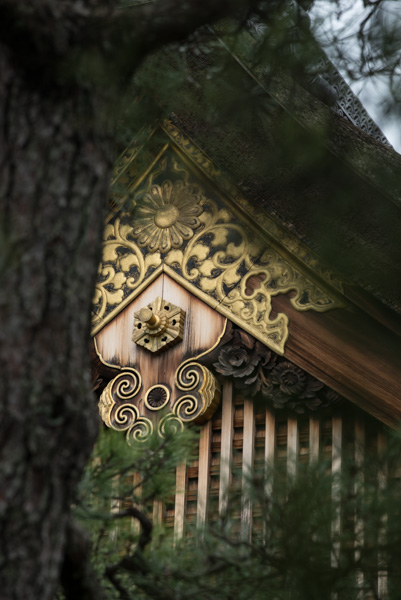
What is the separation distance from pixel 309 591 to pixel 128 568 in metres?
0.34

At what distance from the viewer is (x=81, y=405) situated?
4.60 feet

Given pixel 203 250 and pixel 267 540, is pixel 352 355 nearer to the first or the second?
pixel 203 250

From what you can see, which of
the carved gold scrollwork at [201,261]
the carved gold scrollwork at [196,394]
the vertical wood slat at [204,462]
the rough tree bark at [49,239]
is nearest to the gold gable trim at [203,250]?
the carved gold scrollwork at [201,261]

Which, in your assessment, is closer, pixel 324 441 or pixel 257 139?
pixel 324 441

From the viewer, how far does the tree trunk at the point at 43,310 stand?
4.43ft

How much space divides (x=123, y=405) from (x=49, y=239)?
1.66 meters

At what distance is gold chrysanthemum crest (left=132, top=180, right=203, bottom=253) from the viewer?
10.5ft

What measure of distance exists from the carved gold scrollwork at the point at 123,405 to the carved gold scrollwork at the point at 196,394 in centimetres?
12

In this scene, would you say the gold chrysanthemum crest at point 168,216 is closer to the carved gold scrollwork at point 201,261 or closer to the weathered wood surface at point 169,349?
the carved gold scrollwork at point 201,261

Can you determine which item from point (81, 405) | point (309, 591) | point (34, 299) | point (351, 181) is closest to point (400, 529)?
point (309, 591)

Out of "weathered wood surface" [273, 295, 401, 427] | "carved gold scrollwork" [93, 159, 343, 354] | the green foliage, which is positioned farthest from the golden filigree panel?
the green foliage

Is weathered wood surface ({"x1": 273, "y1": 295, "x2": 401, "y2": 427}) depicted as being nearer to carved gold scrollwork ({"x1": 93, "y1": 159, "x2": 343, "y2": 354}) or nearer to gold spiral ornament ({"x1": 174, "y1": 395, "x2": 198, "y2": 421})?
carved gold scrollwork ({"x1": 93, "y1": 159, "x2": 343, "y2": 354})

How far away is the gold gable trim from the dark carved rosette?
0.04 metres

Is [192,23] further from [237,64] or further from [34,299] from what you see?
[237,64]
